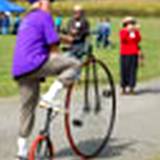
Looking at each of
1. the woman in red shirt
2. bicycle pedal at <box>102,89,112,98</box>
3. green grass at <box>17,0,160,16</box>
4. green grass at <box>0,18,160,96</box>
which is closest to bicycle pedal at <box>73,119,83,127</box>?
bicycle pedal at <box>102,89,112,98</box>

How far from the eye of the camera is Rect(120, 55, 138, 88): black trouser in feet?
54.1

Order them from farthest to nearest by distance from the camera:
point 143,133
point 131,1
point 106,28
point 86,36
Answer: point 131,1, point 106,28, point 143,133, point 86,36

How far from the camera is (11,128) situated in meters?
11.4

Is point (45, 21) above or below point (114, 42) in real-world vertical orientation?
below

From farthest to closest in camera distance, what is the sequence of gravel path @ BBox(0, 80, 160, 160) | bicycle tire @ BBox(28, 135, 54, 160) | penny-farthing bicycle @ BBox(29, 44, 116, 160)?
gravel path @ BBox(0, 80, 160, 160), penny-farthing bicycle @ BBox(29, 44, 116, 160), bicycle tire @ BBox(28, 135, 54, 160)

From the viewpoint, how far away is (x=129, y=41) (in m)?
16.5

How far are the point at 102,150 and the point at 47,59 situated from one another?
215cm

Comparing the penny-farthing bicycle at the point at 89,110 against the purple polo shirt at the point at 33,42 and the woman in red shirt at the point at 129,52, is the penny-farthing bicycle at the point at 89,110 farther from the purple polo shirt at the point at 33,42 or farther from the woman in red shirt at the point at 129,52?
the woman in red shirt at the point at 129,52

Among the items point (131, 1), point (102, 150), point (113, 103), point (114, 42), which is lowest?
point (102, 150)

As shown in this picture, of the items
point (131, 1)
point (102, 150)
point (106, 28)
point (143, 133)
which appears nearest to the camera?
point (102, 150)

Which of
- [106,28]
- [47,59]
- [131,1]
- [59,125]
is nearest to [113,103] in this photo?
[47,59]

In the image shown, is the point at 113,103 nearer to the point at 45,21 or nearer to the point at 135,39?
the point at 45,21

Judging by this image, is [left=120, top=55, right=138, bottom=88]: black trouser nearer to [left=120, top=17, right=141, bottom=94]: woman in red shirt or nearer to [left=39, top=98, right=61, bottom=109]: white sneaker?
[left=120, top=17, right=141, bottom=94]: woman in red shirt

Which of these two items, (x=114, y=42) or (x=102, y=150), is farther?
(x=114, y=42)
